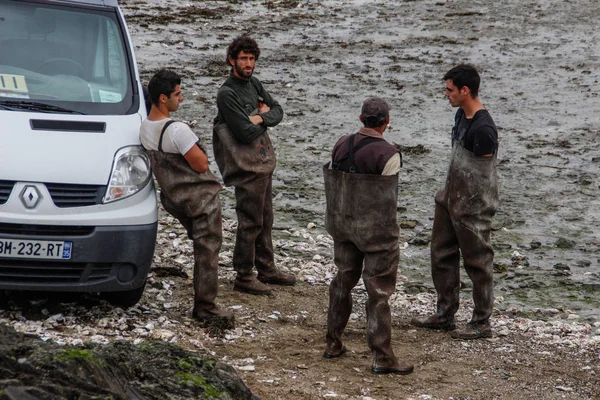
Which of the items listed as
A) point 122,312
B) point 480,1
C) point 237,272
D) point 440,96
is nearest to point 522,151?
point 440,96

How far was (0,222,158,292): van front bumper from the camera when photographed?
639 centimetres

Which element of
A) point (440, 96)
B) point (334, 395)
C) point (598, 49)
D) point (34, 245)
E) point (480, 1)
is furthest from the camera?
point (480, 1)

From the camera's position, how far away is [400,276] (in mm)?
9344

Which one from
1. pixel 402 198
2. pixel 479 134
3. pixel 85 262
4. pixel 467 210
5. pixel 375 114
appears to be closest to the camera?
pixel 375 114

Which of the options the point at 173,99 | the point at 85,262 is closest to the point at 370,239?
the point at 173,99

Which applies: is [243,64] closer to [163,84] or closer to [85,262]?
[163,84]

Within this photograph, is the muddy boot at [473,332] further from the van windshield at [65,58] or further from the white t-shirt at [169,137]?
the van windshield at [65,58]

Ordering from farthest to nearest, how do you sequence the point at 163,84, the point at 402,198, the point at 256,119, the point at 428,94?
the point at 428,94, the point at 402,198, the point at 256,119, the point at 163,84

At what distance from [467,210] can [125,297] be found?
2605mm

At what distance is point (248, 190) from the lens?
784cm

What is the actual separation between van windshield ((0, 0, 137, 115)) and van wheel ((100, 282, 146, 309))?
1308 millimetres

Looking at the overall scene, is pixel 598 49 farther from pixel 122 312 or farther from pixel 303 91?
pixel 122 312

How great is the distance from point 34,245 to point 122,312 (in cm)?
102

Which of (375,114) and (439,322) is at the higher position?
(375,114)
